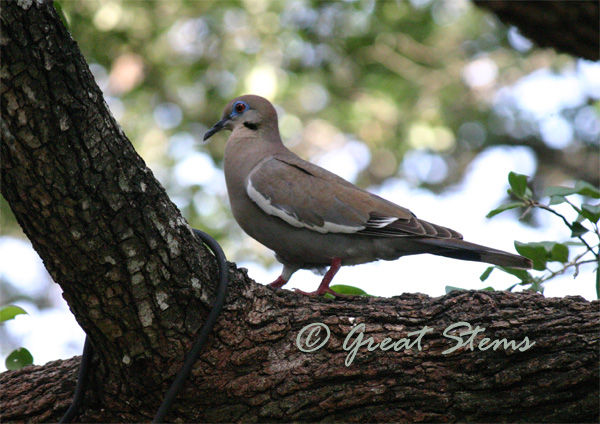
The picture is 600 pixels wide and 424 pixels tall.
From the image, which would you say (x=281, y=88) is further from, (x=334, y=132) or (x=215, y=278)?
(x=215, y=278)

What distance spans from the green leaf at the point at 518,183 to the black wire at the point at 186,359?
1.38 m

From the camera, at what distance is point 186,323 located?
8.23ft

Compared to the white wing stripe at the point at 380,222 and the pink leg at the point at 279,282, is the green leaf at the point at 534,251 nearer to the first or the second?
the white wing stripe at the point at 380,222

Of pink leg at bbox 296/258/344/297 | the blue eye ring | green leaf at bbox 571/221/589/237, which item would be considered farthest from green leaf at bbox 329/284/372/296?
the blue eye ring

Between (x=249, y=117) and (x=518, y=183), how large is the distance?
82.7 inches

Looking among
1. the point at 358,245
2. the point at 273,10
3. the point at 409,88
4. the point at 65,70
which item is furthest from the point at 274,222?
the point at 409,88

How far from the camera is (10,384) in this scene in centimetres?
274

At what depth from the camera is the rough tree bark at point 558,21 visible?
3750mm

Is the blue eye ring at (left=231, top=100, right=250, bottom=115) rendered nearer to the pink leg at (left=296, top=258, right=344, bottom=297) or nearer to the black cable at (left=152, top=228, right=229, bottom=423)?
the pink leg at (left=296, top=258, right=344, bottom=297)

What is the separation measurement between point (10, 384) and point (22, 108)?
129 cm

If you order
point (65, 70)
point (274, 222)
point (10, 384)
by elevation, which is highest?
point (274, 222)

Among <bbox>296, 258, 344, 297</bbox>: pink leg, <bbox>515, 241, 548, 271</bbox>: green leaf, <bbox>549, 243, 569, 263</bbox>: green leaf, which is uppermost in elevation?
<bbox>549, 243, 569, 263</bbox>: green leaf

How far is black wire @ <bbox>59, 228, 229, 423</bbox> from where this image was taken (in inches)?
94.5

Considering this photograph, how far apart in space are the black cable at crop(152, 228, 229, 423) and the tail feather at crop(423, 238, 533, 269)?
1.44 meters
